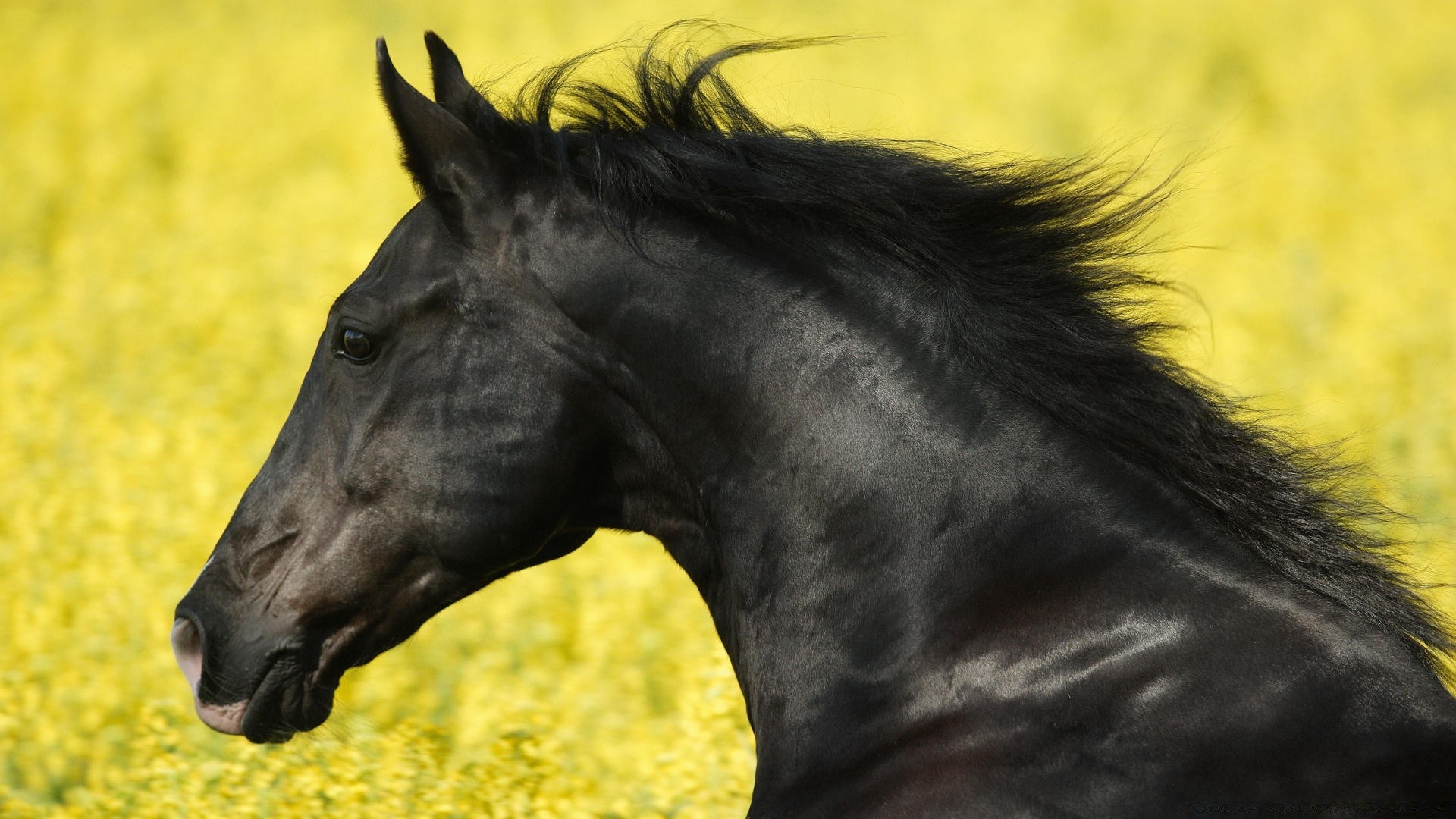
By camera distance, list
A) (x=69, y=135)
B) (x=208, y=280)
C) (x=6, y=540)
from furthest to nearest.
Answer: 1. (x=69, y=135)
2. (x=208, y=280)
3. (x=6, y=540)

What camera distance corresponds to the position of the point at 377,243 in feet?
42.9

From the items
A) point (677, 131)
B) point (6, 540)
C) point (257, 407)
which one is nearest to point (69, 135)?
point (257, 407)

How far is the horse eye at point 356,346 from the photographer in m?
2.96

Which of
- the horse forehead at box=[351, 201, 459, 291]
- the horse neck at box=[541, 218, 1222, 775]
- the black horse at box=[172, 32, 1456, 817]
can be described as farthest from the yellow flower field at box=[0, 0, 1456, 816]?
the horse forehead at box=[351, 201, 459, 291]

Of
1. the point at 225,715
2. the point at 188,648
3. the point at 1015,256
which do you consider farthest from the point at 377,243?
the point at 1015,256

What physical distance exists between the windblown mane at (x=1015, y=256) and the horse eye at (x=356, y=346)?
0.48m

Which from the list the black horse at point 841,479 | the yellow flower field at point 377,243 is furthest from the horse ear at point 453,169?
the yellow flower field at point 377,243

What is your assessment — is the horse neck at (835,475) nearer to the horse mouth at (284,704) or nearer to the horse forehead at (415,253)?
the horse forehead at (415,253)

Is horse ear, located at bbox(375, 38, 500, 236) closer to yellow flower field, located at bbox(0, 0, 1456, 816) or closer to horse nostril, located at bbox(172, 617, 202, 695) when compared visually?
yellow flower field, located at bbox(0, 0, 1456, 816)

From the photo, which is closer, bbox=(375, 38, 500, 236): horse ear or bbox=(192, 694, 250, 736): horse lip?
bbox=(375, 38, 500, 236): horse ear

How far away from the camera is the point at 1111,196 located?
9.65 feet

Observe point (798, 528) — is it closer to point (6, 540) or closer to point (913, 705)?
point (913, 705)

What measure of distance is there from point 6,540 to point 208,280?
17.0 feet

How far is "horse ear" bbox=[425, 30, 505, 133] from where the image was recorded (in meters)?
2.96
